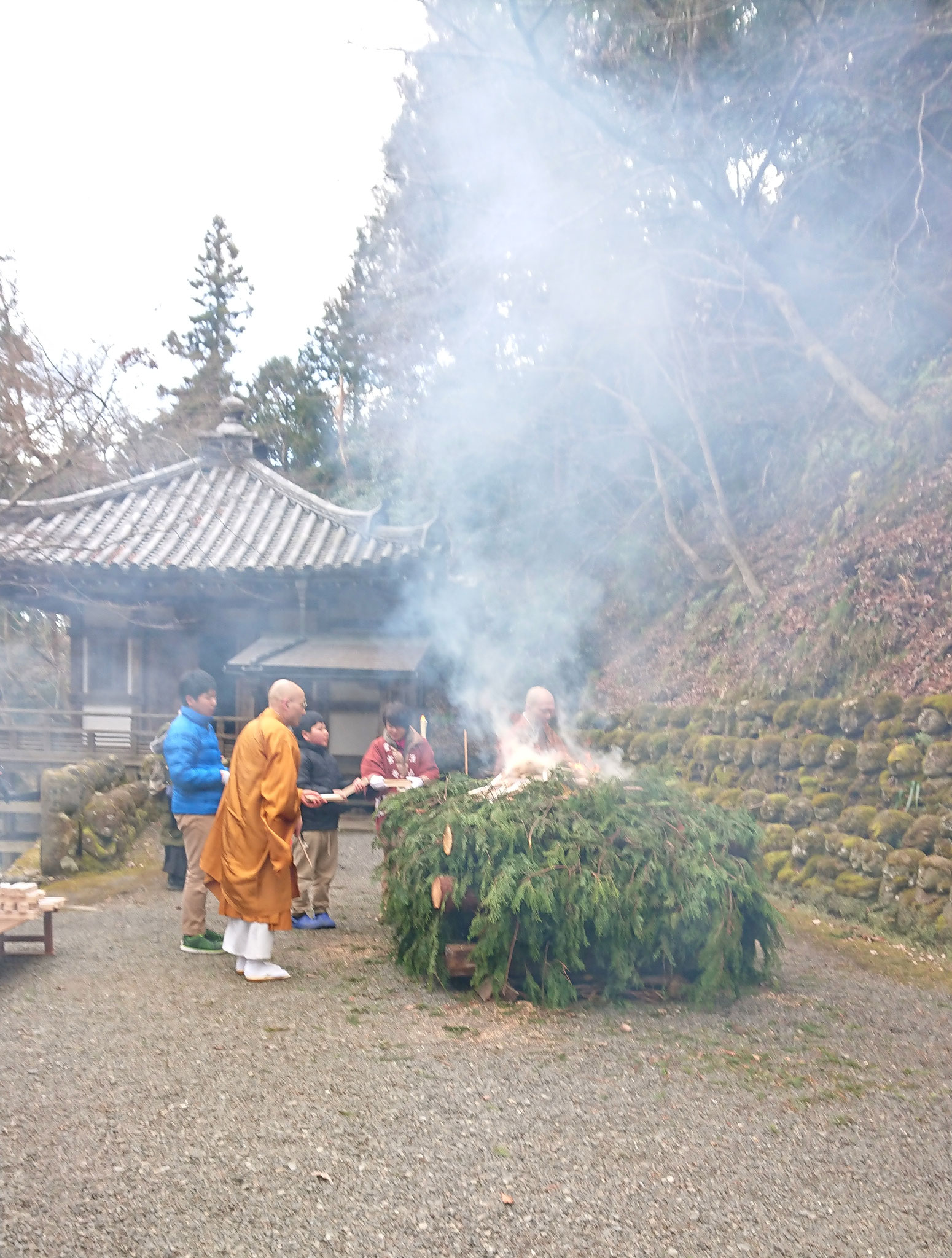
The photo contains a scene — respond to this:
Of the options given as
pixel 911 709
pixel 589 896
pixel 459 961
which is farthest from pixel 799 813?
pixel 459 961

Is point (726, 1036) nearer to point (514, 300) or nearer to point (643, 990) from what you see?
point (643, 990)

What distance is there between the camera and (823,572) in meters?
12.0

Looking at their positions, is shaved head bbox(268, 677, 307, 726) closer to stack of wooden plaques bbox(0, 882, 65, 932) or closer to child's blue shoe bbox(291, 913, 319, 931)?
stack of wooden plaques bbox(0, 882, 65, 932)

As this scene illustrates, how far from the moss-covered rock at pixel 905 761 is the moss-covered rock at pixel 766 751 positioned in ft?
6.05

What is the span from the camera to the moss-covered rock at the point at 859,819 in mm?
7624

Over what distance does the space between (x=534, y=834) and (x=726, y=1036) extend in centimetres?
141

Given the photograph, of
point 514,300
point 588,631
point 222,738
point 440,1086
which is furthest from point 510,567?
point 440,1086

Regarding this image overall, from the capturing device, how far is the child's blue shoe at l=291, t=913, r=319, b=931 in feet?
23.8

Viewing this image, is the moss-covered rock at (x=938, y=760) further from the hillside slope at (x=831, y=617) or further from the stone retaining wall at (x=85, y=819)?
the stone retaining wall at (x=85, y=819)

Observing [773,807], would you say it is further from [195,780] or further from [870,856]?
[195,780]

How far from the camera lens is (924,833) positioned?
6.86m

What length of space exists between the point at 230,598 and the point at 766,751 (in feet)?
28.6

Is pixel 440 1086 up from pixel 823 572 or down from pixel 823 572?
down

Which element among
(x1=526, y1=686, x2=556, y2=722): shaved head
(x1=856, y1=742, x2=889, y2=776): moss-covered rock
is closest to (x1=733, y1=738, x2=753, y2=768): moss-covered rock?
(x1=856, y1=742, x2=889, y2=776): moss-covered rock
